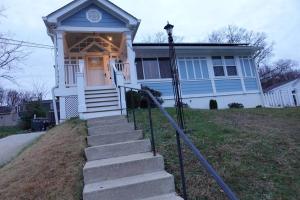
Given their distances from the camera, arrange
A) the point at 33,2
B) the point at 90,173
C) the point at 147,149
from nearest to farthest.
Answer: the point at 90,173
the point at 147,149
the point at 33,2

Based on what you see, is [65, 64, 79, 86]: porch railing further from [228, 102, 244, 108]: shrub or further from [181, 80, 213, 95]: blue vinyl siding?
[228, 102, 244, 108]: shrub

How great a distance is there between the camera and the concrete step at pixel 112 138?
16.5 feet

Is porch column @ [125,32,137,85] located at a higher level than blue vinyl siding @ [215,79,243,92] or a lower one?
higher

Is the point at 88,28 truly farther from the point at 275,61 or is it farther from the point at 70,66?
the point at 275,61

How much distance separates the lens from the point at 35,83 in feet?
139

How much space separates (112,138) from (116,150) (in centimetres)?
59

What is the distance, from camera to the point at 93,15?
10383 mm

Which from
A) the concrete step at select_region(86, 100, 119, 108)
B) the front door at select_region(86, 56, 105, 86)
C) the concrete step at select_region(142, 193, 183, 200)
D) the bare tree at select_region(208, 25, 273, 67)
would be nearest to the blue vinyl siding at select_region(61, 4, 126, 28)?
the front door at select_region(86, 56, 105, 86)

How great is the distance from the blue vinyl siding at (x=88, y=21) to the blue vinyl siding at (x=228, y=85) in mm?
6958

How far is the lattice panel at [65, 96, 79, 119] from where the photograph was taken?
9.33 metres

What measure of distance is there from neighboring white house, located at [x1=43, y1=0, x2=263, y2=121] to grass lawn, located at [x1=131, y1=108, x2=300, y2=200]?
3308 millimetres

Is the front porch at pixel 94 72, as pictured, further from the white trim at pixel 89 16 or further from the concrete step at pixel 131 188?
the concrete step at pixel 131 188

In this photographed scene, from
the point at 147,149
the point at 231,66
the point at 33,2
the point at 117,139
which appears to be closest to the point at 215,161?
the point at 147,149

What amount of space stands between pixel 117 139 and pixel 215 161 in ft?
6.43
